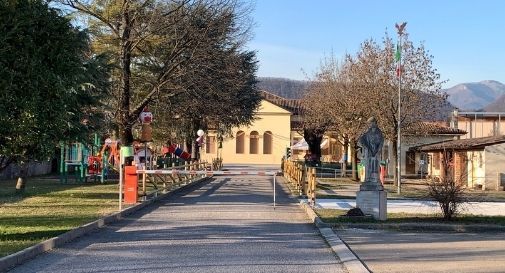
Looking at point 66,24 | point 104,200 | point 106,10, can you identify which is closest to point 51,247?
point 66,24

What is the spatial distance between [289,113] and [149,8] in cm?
5437

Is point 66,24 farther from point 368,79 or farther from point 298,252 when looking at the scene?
point 368,79

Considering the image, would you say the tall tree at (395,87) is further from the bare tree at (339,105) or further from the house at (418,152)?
the house at (418,152)

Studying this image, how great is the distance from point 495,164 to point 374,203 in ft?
74.9

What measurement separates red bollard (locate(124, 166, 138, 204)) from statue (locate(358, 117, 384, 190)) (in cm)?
704

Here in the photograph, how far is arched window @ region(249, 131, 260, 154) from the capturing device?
82.1 m

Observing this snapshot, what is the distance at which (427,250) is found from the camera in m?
11.4

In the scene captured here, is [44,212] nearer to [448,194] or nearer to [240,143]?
[448,194]

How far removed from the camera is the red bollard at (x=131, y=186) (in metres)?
19.4

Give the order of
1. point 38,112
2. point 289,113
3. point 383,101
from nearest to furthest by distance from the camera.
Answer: point 38,112 → point 383,101 → point 289,113

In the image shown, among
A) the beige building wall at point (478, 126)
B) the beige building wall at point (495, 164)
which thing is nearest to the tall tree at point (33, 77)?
the beige building wall at point (495, 164)

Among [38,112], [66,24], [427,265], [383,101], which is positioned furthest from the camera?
[383,101]

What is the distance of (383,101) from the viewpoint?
35.5m

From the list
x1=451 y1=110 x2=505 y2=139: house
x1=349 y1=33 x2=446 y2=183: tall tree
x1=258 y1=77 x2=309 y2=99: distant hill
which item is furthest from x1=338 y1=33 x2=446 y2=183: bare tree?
x1=258 y1=77 x2=309 y2=99: distant hill
